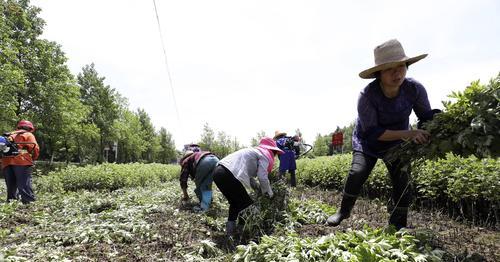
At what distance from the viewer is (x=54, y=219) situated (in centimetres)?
590

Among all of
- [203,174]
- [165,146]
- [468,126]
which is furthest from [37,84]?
[165,146]

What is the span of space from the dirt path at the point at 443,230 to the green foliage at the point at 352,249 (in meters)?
0.40

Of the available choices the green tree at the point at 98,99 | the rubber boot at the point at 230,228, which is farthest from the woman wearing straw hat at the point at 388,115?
the green tree at the point at 98,99

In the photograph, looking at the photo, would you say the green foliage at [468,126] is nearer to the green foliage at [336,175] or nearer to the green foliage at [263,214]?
the green foliage at [263,214]

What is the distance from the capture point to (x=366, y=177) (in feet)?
11.4

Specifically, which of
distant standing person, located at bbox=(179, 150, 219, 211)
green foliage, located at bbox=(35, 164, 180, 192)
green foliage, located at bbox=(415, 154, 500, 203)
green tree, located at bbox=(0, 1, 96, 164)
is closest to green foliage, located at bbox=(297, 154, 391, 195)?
green foliage, located at bbox=(415, 154, 500, 203)

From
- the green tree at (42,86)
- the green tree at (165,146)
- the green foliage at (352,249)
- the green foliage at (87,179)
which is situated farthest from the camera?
the green tree at (165,146)

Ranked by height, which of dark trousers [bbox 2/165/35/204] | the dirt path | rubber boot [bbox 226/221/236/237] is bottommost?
the dirt path

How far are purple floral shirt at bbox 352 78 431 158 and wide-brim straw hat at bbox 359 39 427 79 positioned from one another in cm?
22

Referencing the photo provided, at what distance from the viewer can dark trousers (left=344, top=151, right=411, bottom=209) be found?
3.45m

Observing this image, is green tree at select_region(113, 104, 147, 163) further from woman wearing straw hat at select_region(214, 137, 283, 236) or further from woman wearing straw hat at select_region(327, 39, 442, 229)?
woman wearing straw hat at select_region(327, 39, 442, 229)

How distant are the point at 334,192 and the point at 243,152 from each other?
5117mm

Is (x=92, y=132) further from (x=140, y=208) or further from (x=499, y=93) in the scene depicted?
(x=499, y=93)

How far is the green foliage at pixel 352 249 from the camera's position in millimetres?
2567
